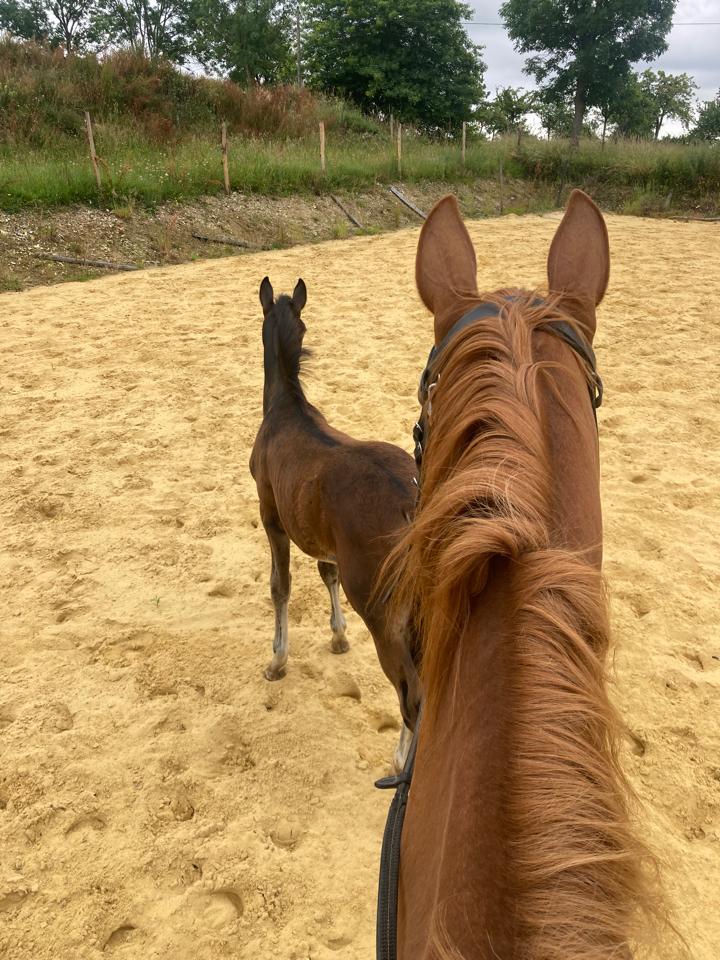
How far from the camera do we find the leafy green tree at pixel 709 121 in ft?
98.4

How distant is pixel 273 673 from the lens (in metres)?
2.79

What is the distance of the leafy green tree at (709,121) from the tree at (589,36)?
6.08 meters

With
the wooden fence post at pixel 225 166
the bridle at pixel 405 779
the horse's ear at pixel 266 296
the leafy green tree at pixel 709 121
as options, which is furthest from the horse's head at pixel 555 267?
the leafy green tree at pixel 709 121

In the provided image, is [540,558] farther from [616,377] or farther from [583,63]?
[583,63]

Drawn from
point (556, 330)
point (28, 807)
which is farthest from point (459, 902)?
point (28, 807)

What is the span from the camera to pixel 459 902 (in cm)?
67

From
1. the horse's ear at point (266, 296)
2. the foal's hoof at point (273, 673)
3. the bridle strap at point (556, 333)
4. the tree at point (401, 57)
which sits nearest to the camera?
the bridle strap at point (556, 333)

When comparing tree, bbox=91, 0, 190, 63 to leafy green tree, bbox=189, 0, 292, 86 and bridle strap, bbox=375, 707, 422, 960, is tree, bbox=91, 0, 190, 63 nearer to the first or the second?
leafy green tree, bbox=189, 0, 292, 86

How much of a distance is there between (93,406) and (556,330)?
16.4 feet

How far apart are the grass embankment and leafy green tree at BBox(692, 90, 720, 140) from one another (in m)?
13.3

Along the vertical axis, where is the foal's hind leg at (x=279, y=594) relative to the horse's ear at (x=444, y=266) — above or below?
below

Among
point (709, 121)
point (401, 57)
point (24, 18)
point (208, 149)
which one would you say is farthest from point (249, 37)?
point (709, 121)

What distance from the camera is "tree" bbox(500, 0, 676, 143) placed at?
25.2m

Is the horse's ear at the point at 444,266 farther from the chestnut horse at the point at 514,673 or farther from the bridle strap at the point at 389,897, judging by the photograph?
the bridle strap at the point at 389,897
